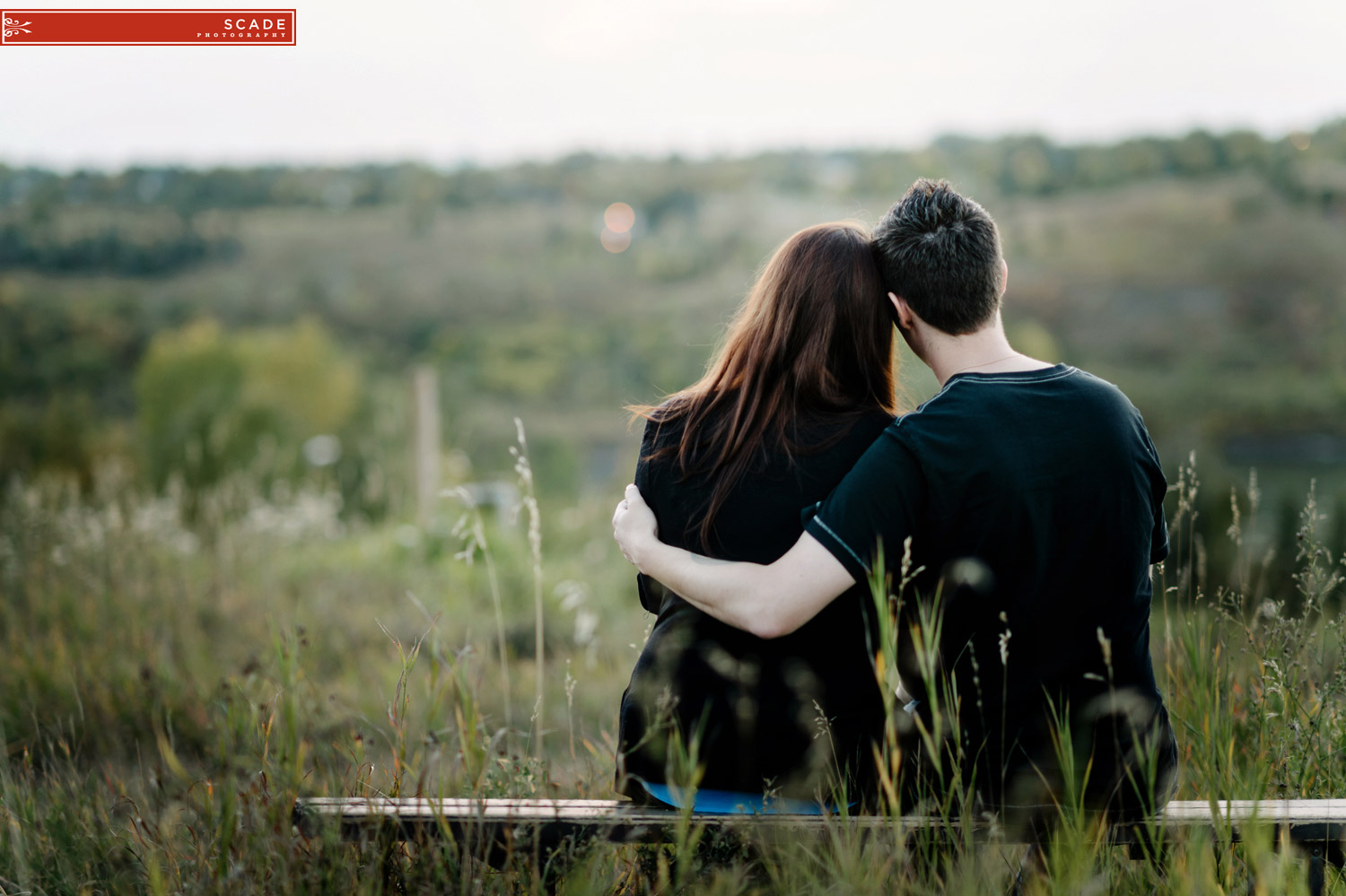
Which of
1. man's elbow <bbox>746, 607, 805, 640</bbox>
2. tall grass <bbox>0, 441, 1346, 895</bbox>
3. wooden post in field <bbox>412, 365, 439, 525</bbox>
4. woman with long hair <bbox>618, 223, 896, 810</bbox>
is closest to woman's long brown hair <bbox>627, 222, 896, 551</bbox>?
woman with long hair <bbox>618, 223, 896, 810</bbox>

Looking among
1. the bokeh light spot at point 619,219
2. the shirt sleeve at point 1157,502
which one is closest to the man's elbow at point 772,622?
the shirt sleeve at point 1157,502

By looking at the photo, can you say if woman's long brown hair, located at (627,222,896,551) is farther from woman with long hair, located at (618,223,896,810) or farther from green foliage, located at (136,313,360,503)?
green foliage, located at (136,313,360,503)

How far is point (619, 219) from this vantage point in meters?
33.9

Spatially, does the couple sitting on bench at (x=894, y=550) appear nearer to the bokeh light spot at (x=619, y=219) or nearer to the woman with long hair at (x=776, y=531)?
the woman with long hair at (x=776, y=531)

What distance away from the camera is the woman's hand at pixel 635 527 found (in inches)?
75.2

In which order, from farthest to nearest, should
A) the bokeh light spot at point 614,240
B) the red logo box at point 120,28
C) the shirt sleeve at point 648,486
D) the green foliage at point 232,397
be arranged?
1. the bokeh light spot at point 614,240
2. the green foliage at point 232,397
3. the red logo box at point 120,28
4. the shirt sleeve at point 648,486

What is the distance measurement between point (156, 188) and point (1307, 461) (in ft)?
111

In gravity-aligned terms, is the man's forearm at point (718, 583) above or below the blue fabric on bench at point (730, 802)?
above

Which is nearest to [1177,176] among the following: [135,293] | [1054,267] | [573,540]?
[1054,267]

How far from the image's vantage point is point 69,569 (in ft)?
18.5

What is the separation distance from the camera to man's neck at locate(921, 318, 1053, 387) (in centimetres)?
181

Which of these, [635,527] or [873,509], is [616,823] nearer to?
[635,527]

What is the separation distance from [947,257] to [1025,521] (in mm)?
578

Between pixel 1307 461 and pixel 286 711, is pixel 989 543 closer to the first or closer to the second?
pixel 286 711
